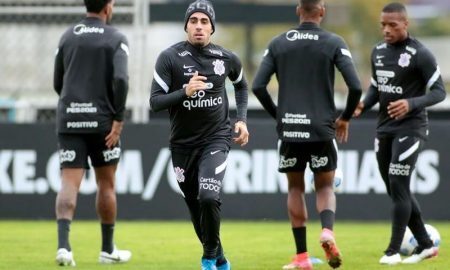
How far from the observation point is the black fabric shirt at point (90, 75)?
10.2m

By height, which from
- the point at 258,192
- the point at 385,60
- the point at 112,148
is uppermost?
the point at 385,60

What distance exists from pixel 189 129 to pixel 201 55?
0.60 m

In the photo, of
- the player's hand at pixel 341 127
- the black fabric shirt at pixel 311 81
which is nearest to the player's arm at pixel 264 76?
the black fabric shirt at pixel 311 81

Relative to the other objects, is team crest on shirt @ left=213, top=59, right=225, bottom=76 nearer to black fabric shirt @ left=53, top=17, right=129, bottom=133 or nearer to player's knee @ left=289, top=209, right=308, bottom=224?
black fabric shirt @ left=53, top=17, right=129, bottom=133

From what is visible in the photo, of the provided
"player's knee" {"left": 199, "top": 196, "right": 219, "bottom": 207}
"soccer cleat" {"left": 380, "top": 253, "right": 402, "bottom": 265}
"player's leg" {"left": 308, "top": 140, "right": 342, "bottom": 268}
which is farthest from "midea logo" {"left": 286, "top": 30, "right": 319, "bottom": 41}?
"soccer cleat" {"left": 380, "top": 253, "right": 402, "bottom": 265}

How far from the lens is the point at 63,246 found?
991 centimetres

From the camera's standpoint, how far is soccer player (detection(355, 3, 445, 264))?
10227 mm

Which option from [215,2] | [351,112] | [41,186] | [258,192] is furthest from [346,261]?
[215,2]

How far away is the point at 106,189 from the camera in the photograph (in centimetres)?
1051

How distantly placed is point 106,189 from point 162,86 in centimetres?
181

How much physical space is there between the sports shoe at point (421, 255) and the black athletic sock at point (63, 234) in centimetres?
301

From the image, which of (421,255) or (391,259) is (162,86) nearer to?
(391,259)

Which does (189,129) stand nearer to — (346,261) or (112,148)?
(112,148)

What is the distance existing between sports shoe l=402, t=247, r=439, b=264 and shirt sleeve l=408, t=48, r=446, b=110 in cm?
134
